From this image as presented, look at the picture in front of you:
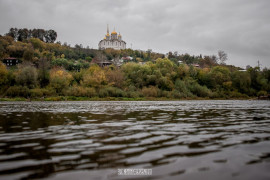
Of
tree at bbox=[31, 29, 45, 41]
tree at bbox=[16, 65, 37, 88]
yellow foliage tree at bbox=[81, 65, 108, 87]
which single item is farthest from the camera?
tree at bbox=[31, 29, 45, 41]

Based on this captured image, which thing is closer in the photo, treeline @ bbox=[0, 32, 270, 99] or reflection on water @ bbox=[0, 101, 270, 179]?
reflection on water @ bbox=[0, 101, 270, 179]

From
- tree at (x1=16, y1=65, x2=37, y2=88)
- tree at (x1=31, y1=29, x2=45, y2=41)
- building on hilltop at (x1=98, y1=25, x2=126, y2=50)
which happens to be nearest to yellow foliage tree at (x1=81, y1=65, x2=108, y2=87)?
tree at (x1=16, y1=65, x2=37, y2=88)

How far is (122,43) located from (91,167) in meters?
180

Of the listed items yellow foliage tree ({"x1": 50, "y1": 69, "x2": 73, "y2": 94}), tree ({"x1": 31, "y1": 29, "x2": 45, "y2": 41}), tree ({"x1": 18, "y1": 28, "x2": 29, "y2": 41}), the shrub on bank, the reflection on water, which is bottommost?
the reflection on water

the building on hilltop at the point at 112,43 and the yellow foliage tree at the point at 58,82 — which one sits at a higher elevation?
the building on hilltop at the point at 112,43

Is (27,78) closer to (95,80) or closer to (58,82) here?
(58,82)

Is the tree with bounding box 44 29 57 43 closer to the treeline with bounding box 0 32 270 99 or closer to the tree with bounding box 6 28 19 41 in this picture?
the tree with bounding box 6 28 19 41

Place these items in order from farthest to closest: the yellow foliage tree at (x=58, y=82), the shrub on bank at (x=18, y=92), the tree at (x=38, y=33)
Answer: the tree at (x=38, y=33) → the yellow foliage tree at (x=58, y=82) → the shrub on bank at (x=18, y=92)

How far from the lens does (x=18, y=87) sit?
2315 inches

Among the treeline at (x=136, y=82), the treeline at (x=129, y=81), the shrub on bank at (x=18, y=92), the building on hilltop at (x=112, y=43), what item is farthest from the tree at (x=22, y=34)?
the shrub on bank at (x=18, y=92)

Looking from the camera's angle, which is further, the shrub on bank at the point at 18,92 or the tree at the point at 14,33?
the tree at the point at 14,33

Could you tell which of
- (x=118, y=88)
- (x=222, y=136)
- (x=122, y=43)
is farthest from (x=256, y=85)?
(x=122, y=43)

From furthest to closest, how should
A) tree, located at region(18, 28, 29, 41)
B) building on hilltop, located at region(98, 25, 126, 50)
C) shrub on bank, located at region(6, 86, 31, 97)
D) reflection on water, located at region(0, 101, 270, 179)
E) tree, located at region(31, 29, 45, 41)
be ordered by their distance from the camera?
building on hilltop, located at region(98, 25, 126, 50)
tree, located at region(31, 29, 45, 41)
tree, located at region(18, 28, 29, 41)
shrub on bank, located at region(6, 86, 31, 97)
reflection on water, located at region(0, 101, 270, 179)

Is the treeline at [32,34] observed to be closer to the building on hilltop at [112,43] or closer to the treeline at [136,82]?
the building on hilltop at [112,43]
